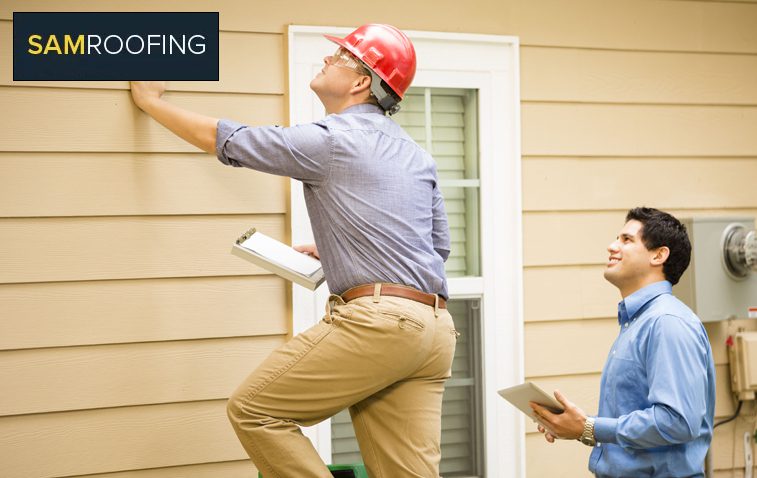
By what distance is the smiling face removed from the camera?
2.22m

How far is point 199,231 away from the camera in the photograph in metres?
2.75

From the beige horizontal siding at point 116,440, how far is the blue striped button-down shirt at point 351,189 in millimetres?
863

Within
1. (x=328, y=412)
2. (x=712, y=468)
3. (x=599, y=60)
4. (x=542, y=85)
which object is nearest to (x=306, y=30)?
(x=542, y=85)

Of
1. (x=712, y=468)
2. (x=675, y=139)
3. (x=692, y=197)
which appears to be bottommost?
(x=712, y=468)

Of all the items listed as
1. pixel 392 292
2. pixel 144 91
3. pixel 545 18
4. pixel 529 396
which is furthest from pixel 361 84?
pixel 545 18

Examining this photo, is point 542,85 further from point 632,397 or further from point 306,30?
point 632,397

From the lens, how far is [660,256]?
2221 mm

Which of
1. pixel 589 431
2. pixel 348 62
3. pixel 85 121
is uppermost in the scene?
pixel 348 62

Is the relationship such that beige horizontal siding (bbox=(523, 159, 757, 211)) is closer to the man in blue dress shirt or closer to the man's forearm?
the man in blue dress shirt

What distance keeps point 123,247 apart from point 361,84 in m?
0.98

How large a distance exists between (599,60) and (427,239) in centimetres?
133

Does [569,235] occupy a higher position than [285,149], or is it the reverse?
[285,149]

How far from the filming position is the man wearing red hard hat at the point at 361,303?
81.4 inches

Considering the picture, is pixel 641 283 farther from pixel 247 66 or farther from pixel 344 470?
pixel 247 66
